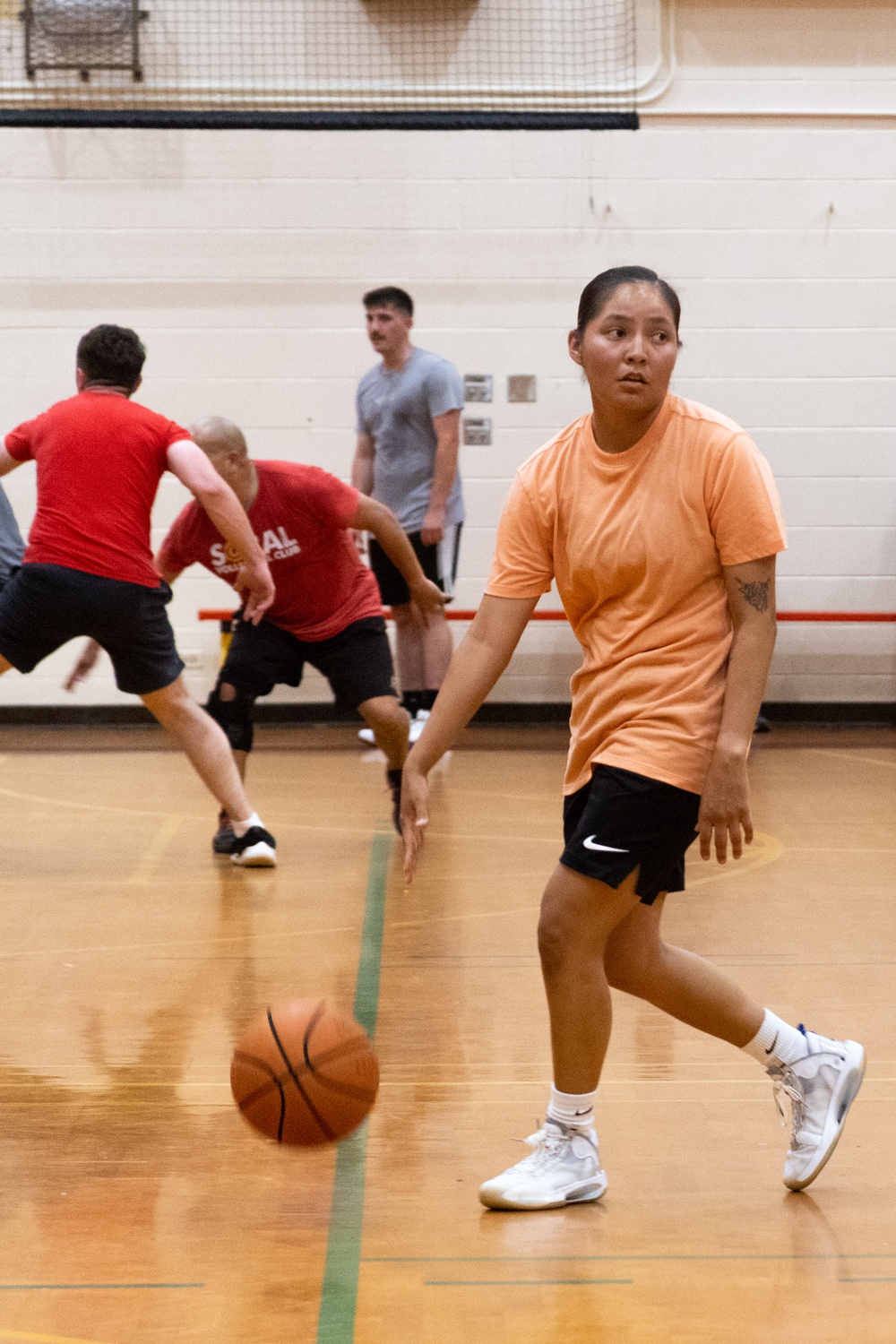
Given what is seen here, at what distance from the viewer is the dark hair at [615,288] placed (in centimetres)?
255

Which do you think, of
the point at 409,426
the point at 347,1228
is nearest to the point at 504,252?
the point at 409,426

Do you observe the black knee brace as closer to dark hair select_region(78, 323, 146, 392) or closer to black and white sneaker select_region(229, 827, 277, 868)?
black and white sneaker select_region(229, 827, 277, 868)

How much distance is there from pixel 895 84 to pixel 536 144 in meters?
2.15

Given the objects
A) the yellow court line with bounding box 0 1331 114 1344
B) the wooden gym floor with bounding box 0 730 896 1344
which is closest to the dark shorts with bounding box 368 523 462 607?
the wooden gym floor with bounding box 0 730 896 1344

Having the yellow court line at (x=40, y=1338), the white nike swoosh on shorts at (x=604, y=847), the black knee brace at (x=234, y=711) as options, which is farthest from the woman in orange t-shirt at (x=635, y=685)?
the black knee brace at (x=234, y=711)

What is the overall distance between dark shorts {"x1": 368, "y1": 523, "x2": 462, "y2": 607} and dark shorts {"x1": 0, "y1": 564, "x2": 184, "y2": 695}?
2668mm

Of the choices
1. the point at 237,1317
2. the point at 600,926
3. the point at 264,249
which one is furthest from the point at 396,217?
the point at 237,1317

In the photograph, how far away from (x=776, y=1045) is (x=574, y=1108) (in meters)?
0.42

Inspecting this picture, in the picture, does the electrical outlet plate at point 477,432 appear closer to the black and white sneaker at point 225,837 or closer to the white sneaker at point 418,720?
the white sneaker at point 418,720

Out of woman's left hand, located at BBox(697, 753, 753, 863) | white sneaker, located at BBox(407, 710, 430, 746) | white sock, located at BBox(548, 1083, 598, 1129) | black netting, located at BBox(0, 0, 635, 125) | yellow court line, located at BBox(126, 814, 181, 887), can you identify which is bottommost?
white sneaker, located at BBox(407, 710, 430, 746)

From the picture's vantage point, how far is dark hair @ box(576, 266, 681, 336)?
2555mm

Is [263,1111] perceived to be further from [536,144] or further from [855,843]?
[536,144]

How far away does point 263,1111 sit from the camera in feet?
8.61

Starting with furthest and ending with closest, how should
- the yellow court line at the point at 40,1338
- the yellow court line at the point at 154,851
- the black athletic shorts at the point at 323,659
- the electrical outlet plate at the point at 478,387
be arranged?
the electrical outlet plate at the point at 478,387 < the black athletic shorts at the point at 323,659 < the yellow court line at the point at 154,851 < the yellow court line at the point at 40,1338
